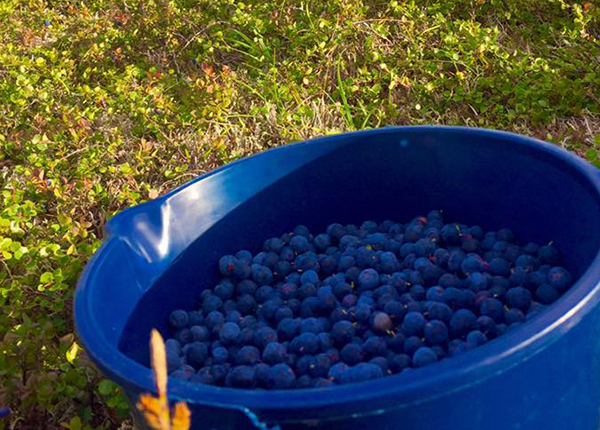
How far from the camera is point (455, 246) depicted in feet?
5.41

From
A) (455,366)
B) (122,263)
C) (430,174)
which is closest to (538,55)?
(430,174)

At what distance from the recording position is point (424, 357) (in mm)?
1147

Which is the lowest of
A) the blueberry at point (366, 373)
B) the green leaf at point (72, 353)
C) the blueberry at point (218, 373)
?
the green leaf at point (72, 353)

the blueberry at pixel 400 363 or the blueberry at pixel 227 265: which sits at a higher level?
the blueberry at pixel 400 363

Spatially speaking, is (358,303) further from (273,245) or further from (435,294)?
(273,245)

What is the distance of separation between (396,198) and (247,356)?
69 cm

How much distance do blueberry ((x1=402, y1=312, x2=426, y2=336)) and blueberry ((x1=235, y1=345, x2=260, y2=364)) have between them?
272 millimetres

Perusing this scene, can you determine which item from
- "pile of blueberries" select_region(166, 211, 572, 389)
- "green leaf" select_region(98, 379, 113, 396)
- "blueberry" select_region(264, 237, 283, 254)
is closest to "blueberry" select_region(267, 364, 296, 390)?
"pile of blueberries" select_region(166, 211, 572, 389)

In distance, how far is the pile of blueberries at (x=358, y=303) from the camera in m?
1.22

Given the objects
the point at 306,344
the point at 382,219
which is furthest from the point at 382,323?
the point at 382,219

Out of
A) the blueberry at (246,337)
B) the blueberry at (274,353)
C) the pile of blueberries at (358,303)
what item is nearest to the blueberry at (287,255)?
the pile of blueberries at (358,303)

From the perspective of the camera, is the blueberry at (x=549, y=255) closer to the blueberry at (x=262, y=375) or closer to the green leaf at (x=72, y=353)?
the blueberry at (x=262, y=375)

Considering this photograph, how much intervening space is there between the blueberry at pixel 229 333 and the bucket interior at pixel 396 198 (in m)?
0.15

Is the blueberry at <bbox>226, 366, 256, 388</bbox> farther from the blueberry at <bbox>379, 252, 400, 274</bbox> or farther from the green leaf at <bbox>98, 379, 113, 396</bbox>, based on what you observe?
the green leaf at <bbox>98, 379, 113, 396</bbox>
